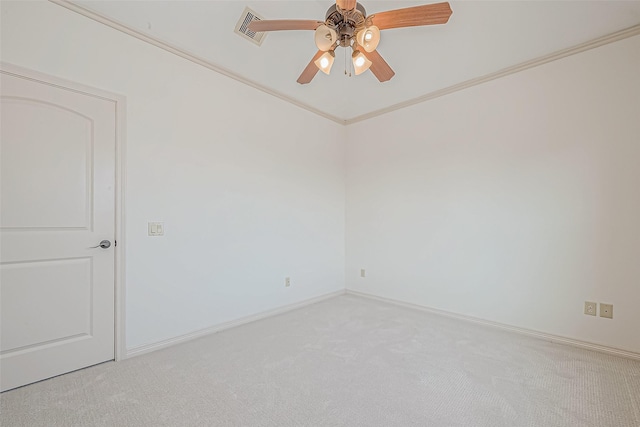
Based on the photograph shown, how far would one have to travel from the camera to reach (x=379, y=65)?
1914 mm

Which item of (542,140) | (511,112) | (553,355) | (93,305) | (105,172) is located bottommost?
(553,355)

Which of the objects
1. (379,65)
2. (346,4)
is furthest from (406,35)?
(346,4)

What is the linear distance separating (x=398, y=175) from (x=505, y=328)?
205cm

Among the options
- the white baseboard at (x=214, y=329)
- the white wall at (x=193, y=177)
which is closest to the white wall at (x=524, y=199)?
the white baseboard at (x=214, y=329)

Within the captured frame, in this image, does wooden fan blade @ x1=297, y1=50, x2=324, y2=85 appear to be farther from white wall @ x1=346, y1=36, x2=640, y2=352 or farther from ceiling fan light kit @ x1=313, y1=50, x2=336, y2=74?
white wall @ x1=346, y1=36, x2=640, y2=352

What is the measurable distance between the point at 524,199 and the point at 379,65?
199 cm

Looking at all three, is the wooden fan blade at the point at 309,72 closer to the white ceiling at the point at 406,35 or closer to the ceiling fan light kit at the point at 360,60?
the ceiling fan light kit at the point at 360,60

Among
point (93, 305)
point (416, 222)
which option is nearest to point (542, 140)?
point (416, 222)

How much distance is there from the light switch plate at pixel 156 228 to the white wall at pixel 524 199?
2.61 m

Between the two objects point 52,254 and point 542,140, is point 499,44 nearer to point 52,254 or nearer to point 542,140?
point 542,140

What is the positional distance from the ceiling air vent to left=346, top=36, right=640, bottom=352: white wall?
1.94 meters

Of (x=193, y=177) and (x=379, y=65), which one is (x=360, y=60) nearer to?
(x=379, y=65)

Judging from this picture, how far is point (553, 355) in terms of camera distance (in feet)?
7.48

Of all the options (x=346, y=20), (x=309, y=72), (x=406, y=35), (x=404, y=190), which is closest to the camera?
(x=346, y=20)
